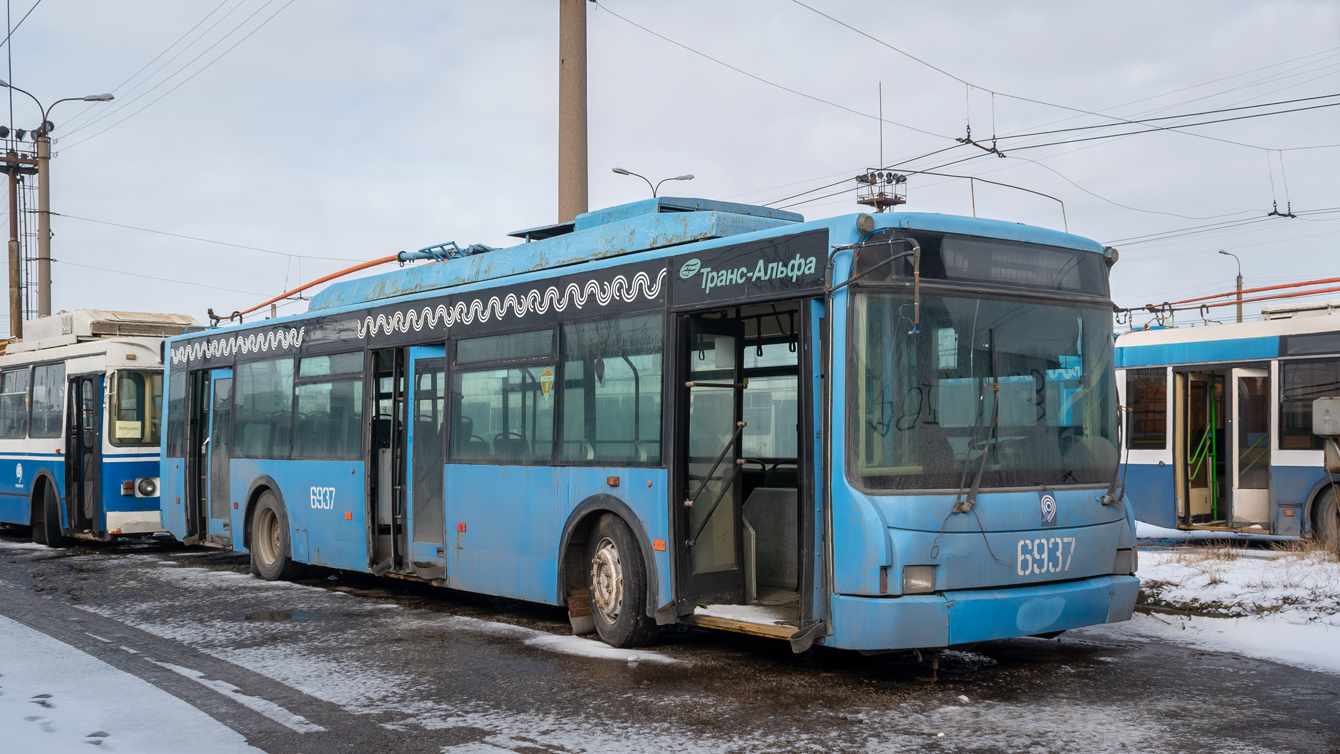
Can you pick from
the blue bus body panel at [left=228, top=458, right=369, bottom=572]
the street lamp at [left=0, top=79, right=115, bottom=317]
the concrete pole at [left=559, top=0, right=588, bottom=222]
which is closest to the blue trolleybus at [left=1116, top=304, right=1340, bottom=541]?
the concrete pole at [left=559, top=0, right=588, bottom=222]

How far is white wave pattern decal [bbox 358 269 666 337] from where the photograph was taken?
938 cm

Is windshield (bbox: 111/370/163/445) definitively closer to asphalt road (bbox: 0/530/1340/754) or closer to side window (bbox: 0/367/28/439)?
side window (bbox: 0/367/28/439)

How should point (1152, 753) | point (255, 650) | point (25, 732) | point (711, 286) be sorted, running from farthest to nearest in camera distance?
point (255, 650)
point (711, 286)
point (25, 732)
point (1152, 753)

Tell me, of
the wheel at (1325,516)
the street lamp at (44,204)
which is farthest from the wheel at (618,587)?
the street lamp at (44,204)

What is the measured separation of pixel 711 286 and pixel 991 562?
109 inches

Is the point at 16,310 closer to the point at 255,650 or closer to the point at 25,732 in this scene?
the point at 255,650

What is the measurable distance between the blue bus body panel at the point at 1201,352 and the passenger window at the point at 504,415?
33.1ft

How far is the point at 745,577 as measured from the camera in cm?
904

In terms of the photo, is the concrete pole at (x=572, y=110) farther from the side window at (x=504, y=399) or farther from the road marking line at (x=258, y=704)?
the road marking line at (x=258, y=704)

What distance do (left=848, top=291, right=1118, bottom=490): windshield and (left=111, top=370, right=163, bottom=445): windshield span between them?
14113 millimetres

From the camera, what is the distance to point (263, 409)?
1474 centimetres

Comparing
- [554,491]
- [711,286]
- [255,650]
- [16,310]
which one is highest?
[16,310]

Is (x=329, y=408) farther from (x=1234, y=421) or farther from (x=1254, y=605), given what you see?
(x=1234, y=421)

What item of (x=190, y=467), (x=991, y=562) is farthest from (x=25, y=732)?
(x=190, y=467)
